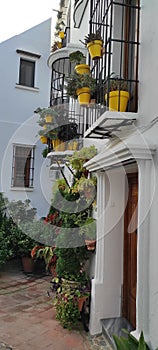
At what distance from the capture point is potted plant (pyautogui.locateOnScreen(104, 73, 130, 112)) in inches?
155

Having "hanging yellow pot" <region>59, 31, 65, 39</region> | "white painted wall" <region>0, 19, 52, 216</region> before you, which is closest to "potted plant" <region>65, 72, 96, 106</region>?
"hanging yellow pot" <region>59, 31, 65, 39</region>

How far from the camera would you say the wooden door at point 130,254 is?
4.59 meters

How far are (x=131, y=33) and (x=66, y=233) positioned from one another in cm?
359

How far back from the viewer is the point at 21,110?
11.0 metres

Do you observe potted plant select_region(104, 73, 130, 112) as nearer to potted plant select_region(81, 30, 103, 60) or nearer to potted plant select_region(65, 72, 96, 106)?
potted plant select_region(81, 30, 103, 60)

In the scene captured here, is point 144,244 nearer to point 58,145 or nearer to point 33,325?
point 33,325

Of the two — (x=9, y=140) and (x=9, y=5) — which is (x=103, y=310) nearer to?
(x=9, y=140)

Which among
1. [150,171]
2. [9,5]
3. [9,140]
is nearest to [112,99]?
[150,171]

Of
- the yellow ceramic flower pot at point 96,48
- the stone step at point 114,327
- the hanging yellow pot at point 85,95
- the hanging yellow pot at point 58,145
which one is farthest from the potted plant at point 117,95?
the hanging yellow pot at point 58,145

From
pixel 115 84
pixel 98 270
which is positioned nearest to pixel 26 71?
pixel 115 84

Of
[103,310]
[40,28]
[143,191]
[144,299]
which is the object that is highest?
[40,28]

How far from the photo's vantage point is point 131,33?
461 cm

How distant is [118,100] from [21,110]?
7.68 metres

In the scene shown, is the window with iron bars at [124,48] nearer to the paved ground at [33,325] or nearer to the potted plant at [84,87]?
the potted plant at [84,87]
